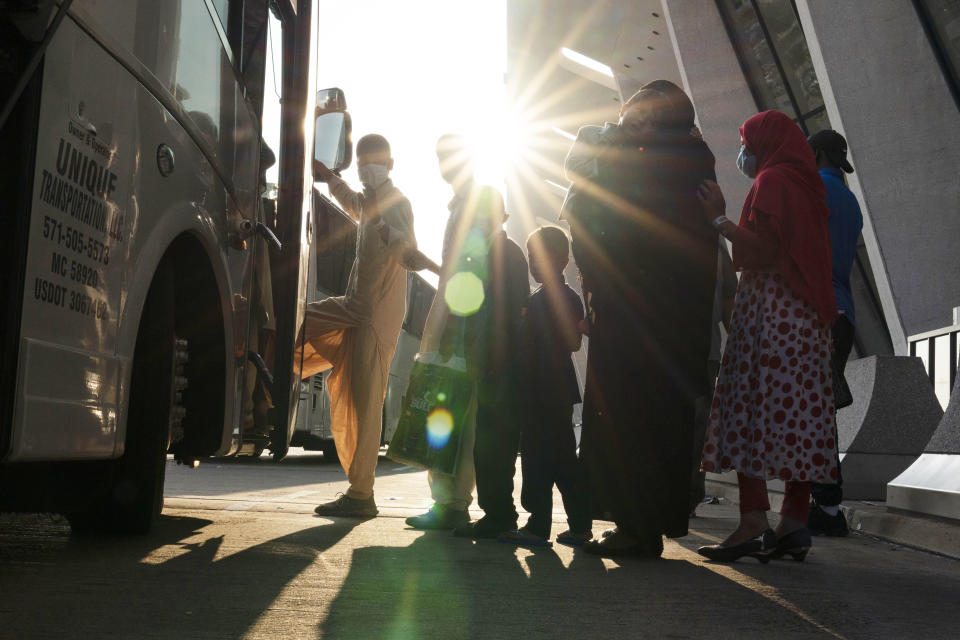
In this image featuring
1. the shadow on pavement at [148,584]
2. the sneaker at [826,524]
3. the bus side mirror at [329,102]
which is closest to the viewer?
the shadow on pavement at [148,584]

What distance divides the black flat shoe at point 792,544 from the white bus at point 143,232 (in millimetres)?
2257

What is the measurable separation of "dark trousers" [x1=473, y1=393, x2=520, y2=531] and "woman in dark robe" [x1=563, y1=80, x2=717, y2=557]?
2.53ft

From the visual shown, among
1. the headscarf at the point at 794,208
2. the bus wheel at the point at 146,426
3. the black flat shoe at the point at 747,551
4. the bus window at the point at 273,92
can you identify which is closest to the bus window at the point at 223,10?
the bus window at the point at 273,92

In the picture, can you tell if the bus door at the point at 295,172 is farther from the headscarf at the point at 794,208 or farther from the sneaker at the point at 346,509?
the headscarf at the point at 794,208

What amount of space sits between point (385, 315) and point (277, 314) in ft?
4.50

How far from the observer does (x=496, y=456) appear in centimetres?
573

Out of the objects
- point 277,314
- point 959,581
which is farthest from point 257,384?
point 959,581

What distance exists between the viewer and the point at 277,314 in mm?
5633

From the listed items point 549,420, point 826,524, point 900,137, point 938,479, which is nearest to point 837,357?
point 938,479

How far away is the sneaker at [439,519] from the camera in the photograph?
6.09m

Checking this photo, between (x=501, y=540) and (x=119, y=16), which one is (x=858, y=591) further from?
(x=119, y=16)

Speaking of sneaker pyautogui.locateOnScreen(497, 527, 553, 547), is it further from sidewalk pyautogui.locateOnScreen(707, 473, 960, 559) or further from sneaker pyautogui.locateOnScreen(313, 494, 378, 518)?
sidewalk pyautogui.locateOnScreen(707, 473, 960, 559)

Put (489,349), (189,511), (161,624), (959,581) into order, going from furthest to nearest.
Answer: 1. (189,511)
2. (489,349)
3. (959,581)
4. (161,624)

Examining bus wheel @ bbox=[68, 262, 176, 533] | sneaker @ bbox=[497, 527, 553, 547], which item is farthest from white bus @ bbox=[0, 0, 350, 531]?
sneaker @ bbox=[497, 527, 553, 547]
